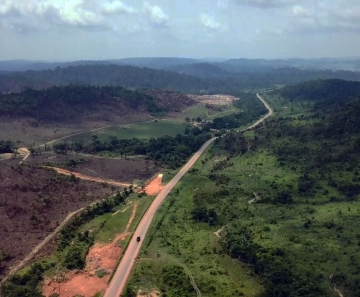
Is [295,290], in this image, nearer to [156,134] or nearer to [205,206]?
[205,206]

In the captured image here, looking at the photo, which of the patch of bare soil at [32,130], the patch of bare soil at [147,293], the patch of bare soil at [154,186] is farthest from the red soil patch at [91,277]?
the patch of bare soil at [32,130]

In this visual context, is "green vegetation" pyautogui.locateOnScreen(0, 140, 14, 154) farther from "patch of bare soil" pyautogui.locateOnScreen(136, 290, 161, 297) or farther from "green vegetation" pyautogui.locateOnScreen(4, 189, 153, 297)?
"patch of bare soil" pyautogui.locateOnScreen(136, 290, 161, 297)

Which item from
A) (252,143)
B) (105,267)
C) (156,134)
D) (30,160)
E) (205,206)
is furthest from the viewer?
(156,134)

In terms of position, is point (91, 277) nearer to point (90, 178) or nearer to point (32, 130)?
point (90, 178)

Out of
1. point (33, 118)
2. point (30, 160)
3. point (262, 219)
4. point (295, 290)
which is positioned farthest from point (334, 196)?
point (33, 118)

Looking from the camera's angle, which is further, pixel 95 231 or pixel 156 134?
pixel 156 134

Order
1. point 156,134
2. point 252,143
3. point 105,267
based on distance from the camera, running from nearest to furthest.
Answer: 1. point 105,267
2. point 252,143
3. point 156,134

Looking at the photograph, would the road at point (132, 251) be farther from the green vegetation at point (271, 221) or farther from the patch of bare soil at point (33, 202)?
the patch of bare soil at point (33, 202)
